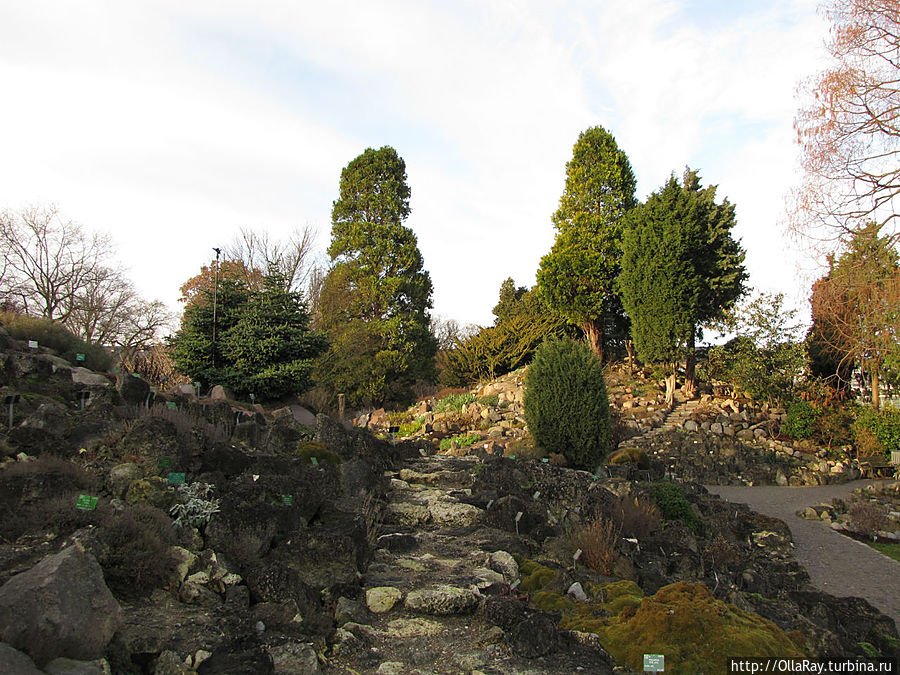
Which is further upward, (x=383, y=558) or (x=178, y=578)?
(x=178, y=578)

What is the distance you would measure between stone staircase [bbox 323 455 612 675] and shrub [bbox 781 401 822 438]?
40.6 feet

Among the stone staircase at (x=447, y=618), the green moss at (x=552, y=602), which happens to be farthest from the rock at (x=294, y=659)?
the green moss at (x=552, y=602)

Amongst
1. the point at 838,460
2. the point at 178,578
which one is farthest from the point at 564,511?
the point at 838,460

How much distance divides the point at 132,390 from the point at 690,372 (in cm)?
1619

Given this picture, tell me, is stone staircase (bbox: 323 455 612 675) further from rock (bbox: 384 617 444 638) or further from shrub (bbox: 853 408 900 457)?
shrub (bbox: 853 408 900 457)

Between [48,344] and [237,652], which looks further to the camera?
[48,344]

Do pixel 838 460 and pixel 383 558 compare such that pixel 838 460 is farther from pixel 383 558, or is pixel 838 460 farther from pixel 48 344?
pixel 48 344

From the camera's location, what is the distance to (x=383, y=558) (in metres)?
4.84

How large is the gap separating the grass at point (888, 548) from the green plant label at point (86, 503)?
28.2ft

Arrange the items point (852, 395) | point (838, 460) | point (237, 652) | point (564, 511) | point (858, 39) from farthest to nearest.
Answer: point (852, 395) → point (838, 460) → point (858, 39) → point (564, 511) → point (237, 652)

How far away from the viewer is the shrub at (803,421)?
48.4 ft

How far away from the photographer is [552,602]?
3852 mm

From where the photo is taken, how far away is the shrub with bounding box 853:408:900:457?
1366 cm

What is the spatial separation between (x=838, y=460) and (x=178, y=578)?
15245 mm
